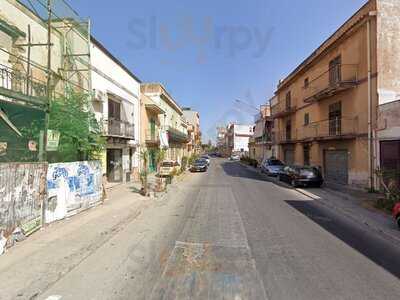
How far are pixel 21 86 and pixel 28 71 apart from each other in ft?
1.93

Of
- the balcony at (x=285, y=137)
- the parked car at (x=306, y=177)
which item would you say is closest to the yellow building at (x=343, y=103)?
the balcony at (x=285, y=137)

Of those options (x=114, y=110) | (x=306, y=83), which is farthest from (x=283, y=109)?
(x=114, y=110)

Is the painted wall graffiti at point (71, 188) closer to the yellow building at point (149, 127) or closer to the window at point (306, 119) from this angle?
the yellow building at point (149, 127)

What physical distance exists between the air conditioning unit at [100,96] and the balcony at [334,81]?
47.5 ft

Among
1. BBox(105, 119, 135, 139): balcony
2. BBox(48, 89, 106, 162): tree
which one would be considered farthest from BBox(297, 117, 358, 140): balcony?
BBox(48, 89, 106, 162): tree

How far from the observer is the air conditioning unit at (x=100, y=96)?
15341 mm

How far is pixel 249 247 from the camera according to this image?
248 inches

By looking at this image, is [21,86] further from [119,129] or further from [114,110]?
[114,110]

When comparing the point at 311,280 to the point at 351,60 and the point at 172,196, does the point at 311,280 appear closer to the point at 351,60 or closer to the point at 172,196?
the point at 172,196

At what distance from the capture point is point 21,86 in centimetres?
993

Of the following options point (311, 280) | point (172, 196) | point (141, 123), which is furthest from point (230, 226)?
point (141, 123)

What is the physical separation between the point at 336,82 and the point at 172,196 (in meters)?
12.9

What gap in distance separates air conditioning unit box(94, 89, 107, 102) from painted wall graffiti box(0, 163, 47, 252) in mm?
8209

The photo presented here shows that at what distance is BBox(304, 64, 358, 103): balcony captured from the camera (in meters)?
17.4
